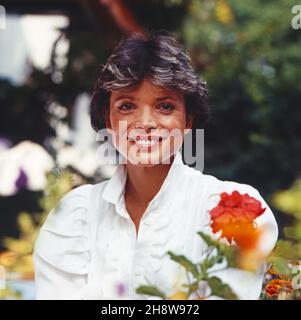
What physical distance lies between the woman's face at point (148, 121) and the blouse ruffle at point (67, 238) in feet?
0.60

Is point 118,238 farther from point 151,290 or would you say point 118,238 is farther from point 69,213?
point 151,290

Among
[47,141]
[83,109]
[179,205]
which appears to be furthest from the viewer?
[83,109]

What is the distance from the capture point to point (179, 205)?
5.87 feet

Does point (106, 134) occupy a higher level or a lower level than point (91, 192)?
higher

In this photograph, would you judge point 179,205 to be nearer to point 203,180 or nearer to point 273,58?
point 203,180

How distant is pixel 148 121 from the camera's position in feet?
5.78

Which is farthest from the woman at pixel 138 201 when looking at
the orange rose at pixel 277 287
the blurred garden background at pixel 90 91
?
the blurred garden background at pixel 90 91

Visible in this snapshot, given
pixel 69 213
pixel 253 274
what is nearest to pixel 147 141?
pixel 69 213

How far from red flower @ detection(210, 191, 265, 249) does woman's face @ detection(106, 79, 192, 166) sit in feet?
1.34

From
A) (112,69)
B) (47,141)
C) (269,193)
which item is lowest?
(269,193)

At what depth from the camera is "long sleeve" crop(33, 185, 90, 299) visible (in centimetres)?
177

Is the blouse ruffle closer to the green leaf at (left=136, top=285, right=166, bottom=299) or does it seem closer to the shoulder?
the shoulder

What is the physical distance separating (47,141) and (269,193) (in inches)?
68.7
